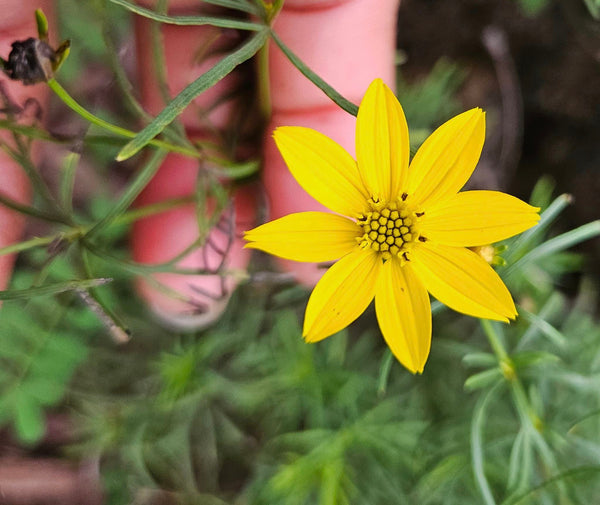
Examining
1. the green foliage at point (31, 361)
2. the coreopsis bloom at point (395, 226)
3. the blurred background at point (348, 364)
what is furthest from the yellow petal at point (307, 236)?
the green foliage at point (31, 361)

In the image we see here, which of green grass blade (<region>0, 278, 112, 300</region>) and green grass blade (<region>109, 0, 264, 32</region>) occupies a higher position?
green grass blade (<region>109, 0, 264, 32</region>)

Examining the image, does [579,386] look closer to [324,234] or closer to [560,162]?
[324,234]

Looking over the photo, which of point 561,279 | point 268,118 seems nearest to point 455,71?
point 561,279

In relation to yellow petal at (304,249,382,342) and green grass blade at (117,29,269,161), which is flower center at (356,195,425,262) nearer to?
yellow petal at (304,249,382,342)

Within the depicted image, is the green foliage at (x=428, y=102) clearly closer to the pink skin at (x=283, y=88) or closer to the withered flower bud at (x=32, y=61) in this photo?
the pink skin at (x=283, y=88)

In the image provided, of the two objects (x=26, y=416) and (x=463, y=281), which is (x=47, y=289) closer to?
(x=463, y=281)

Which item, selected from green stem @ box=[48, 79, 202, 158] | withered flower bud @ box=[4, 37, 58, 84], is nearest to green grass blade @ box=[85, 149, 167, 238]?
green stem @ box=[48, 79, 202, 158]

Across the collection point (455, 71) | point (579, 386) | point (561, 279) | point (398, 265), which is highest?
point (455, 71)
